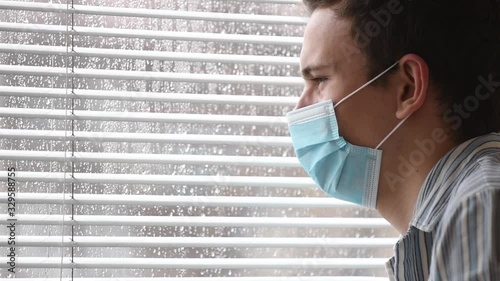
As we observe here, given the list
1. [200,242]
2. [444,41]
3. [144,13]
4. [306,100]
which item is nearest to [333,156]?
[306,100]

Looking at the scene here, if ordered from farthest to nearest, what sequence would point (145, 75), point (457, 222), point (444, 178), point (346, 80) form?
point (145, 75)
point (346, 80)
point (444, 178)
point (457, 222)

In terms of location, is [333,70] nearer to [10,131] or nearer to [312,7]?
[312,7]

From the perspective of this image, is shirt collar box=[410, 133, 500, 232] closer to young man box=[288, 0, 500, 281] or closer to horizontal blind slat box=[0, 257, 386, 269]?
young man box=[288, 0, 500, 281]

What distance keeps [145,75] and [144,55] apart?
40 millimetres

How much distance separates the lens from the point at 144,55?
1593mm

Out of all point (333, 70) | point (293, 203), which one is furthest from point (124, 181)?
point (333, 70)

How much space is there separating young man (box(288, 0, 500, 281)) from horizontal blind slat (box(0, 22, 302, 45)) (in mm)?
226

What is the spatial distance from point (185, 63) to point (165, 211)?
31cm

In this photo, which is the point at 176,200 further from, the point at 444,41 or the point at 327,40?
the point at 444,41

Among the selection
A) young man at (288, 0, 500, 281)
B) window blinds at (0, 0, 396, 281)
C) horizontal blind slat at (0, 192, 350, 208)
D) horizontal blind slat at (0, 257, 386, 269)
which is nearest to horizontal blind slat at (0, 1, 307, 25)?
window blinds at (0, 0, 396, 281)

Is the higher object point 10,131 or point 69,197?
point 10,131

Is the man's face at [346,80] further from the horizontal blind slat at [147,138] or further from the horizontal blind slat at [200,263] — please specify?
the horizontal blind slat at [200,263]

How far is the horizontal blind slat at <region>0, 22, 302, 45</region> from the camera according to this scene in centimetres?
156

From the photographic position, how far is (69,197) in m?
1.59
